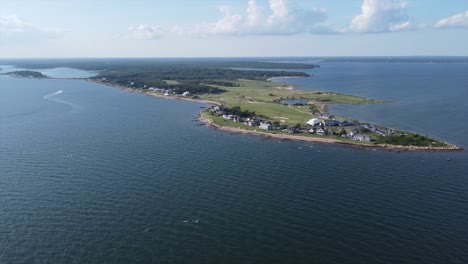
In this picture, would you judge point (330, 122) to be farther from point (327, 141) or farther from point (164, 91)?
point (164, 91)

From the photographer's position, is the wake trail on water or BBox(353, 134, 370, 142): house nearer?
BBox(353, 134, 370, 142): house

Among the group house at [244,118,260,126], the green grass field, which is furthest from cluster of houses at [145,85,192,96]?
house at [244,118,260,126]

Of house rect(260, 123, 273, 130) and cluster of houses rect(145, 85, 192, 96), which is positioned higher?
house rect(260, 123, 273, 130)

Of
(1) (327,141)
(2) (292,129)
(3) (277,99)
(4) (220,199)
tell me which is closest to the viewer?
(4) (220,199)

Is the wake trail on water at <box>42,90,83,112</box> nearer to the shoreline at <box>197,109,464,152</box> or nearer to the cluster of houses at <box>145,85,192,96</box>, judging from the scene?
the cluster of houses at <box>145,85,192,96</box>

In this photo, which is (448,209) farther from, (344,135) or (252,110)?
(252,110)

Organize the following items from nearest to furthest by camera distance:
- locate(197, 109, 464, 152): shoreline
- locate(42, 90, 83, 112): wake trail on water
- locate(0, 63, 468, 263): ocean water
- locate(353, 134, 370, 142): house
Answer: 1. locate(0, 63, 468, 263): ocean water
2. locate(197, 109, 464, 152): shoreline
3. locate(353, 134, 370, 142): house
4. locate(42, 90, 83, 112): wake trail on water

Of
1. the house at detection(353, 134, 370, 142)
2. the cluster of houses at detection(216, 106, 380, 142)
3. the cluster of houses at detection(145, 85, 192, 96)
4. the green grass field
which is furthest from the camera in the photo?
the cluster of houses at detection(145, 85, 192, 96)

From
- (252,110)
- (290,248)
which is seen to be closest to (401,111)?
(252,110)

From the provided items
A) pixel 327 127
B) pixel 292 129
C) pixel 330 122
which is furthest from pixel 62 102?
pixel 327 127

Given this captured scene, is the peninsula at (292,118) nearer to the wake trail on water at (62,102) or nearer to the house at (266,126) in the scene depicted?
the house at (266,126)
